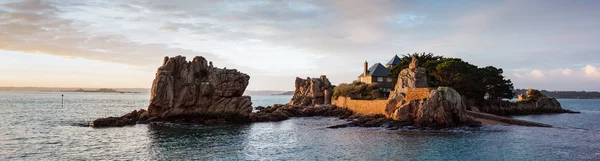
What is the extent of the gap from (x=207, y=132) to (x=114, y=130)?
1036 cm

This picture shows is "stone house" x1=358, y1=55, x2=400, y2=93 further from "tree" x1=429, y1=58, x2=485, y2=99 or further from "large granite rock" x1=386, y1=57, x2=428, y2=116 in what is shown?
"large granite rock" x1=386, y1=57, x2=428, y2=116

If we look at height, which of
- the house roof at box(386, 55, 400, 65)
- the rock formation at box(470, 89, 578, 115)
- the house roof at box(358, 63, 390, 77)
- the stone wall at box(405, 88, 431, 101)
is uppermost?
the house roof at box(386, 55, 400, 65)

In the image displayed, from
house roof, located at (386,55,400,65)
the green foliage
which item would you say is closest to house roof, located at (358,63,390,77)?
house roof, located at (386,55,400,65)

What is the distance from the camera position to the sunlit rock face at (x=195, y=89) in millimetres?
56438

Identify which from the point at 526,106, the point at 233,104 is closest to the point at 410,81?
the point at 233,104

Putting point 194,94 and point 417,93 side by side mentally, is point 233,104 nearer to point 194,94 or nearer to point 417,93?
point 194,94

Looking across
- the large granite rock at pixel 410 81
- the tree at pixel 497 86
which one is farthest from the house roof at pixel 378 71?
the large granite rock at pixel 410 81

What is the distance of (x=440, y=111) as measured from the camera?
46.9 meters

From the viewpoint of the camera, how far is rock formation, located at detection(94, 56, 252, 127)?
55.8m

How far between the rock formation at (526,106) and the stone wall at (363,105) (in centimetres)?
2736

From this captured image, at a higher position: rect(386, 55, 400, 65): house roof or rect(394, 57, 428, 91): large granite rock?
rect(386, 55, 400, 65): house roof

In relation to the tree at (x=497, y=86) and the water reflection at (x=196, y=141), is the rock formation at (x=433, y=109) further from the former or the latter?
the tree at (x=497, y=86)

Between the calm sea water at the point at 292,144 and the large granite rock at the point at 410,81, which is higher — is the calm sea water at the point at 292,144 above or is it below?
below

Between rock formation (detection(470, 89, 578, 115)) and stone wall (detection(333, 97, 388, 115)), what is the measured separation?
27364 millimetres
